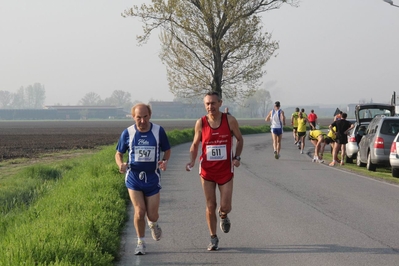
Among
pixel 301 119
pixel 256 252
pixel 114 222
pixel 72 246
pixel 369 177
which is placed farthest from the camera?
pixel 301 119

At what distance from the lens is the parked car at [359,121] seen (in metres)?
23.7

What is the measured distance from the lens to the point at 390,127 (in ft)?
65.6

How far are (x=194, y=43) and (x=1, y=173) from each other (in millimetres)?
24793

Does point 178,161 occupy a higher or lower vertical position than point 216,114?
lower

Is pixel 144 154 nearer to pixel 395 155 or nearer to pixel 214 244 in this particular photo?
pixel 214 244

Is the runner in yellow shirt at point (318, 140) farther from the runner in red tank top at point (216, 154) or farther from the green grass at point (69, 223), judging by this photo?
the runner in red tank top at point (216, 154)

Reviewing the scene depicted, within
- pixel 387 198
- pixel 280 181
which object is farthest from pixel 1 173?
pixel 387 198

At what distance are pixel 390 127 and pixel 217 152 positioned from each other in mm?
12865

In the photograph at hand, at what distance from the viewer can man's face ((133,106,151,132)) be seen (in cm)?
792

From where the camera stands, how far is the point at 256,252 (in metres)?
8.08

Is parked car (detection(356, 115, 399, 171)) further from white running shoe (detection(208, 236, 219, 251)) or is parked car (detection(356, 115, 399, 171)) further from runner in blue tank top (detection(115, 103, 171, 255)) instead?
runner in blue tank top (detection(115, 103, 171, 255))

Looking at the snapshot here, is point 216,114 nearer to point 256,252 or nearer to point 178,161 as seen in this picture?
point 256,252

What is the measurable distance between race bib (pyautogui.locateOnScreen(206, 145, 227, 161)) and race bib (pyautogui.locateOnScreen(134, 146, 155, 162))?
71 centimetres

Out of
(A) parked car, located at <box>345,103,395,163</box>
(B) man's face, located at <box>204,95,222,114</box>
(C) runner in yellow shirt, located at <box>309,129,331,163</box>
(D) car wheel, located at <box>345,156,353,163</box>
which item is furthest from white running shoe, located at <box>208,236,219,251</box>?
(D) car wheel, located at <box>345,156,353,163</box>
